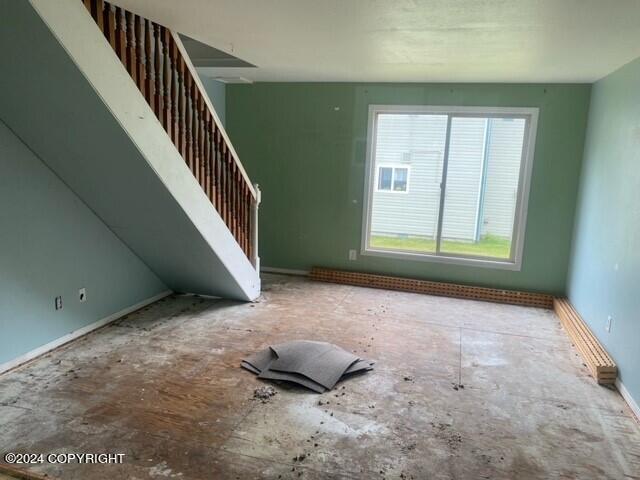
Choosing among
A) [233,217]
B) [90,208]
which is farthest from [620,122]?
[90,208]

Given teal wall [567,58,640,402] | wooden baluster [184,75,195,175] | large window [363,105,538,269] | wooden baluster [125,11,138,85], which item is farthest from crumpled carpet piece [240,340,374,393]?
large window [363,105,538,269]

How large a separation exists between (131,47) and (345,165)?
9.77 ft

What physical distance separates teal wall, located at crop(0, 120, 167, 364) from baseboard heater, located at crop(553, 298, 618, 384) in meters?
3.83

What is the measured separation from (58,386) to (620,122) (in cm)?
440

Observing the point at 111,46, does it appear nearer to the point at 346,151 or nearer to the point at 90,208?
the point at 90,208

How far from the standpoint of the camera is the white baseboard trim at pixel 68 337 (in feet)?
9.71

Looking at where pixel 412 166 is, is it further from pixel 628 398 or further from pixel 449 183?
pixel 628 398

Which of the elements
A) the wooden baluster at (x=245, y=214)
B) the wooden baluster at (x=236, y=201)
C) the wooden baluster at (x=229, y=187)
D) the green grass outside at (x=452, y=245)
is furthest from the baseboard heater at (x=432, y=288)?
the wooden baluster at (x=229, y=187)

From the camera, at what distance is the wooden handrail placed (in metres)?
2.56

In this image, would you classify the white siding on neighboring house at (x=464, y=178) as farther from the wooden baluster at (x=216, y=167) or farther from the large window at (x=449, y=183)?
the wooden baluster at (x=216, y=167)

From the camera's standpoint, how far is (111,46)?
2410 millimetres

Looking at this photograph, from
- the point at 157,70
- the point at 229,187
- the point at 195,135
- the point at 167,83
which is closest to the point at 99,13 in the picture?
the point at 157,70

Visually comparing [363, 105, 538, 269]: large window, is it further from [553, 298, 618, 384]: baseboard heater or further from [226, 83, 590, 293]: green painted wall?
[553, 298, 618, 384]: baseboard heater

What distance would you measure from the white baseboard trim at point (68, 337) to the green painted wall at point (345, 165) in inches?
72.7
